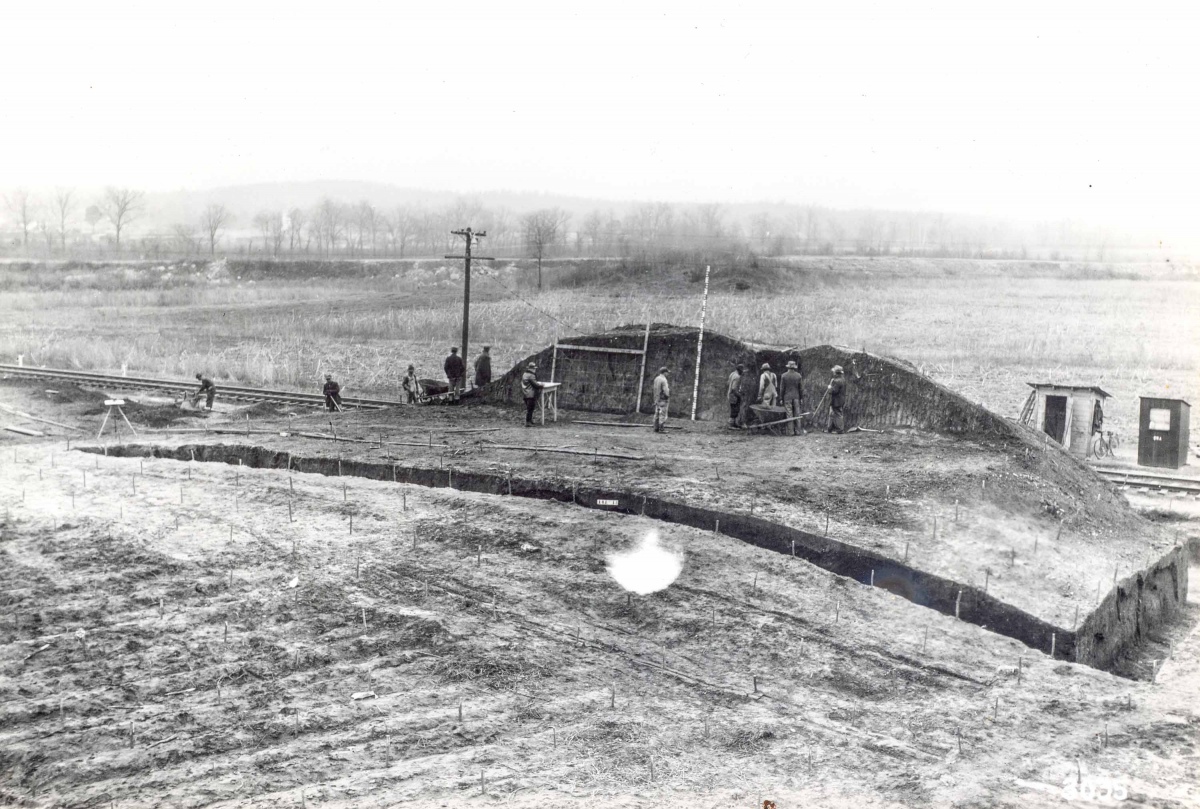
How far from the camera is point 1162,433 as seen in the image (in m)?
20.1

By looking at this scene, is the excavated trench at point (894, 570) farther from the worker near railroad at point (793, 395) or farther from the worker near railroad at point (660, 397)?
the worker near railroad at point (793, 395)

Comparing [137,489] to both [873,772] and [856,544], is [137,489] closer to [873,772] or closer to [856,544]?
[856,544]

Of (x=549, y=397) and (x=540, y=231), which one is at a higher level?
(x=540, y=231)

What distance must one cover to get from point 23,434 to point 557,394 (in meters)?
11.8

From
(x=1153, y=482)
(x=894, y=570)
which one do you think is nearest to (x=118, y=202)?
(x=1153, y=482)

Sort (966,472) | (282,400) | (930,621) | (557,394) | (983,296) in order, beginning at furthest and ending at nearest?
(983,296), (282,400), (557,394), (966,472), (930,621)

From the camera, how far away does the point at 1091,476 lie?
16.0m

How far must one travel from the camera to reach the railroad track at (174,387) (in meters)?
25.7

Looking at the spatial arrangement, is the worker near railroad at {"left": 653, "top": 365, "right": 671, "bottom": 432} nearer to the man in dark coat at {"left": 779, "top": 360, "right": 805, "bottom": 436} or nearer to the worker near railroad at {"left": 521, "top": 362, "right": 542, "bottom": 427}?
the man in dark coat at {"left": 779, "top": 360, "right": 805, "bottom": 436}

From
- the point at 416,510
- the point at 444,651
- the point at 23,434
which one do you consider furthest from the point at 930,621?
the point at 23,434

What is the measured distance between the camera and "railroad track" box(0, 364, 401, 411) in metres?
25.7

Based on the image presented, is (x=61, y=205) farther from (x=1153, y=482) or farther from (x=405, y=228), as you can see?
(x=1153, y=482)

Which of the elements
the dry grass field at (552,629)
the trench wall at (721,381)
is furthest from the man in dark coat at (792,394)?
the dry grass field at (552,629)

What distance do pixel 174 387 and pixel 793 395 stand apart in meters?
18.9
